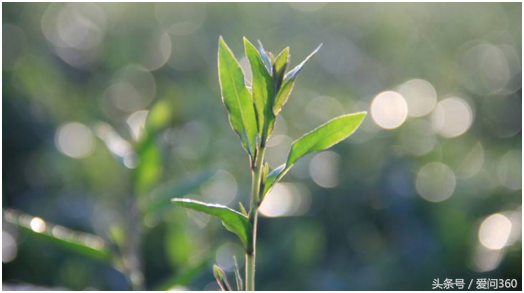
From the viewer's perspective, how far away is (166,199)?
995 millimetres

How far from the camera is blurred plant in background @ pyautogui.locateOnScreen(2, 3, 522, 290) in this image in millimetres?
1579

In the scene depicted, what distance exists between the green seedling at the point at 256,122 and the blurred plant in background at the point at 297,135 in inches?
18.9

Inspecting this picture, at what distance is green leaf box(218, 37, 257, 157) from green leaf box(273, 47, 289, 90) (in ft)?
0.10

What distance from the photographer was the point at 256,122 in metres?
0.53

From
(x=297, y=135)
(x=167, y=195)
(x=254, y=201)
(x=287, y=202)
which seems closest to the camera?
(x=254, y=201)

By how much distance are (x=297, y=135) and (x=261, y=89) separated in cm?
172

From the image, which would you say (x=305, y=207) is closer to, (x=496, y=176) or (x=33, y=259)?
(x=496, y=176)

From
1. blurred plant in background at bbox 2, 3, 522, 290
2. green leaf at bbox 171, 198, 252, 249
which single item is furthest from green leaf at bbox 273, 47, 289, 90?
blurred plant in background at bbox 2, 3, 522, 290

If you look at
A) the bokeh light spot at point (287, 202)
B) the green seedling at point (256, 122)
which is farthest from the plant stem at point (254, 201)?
the bokeh light spot at point (287, 202)

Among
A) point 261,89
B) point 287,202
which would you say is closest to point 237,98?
point 261,89

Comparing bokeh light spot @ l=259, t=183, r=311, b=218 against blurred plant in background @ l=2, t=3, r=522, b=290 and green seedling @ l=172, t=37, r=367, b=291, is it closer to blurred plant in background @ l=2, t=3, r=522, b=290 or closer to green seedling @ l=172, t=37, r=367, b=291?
blurred plant in background @ l=2, t=3, r=522, b=290

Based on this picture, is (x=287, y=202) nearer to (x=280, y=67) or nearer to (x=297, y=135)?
(x=297, y=135)

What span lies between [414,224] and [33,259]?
3.33 ft

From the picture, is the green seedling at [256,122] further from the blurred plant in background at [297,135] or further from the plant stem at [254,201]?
the blurred plant in background at [297,135]
